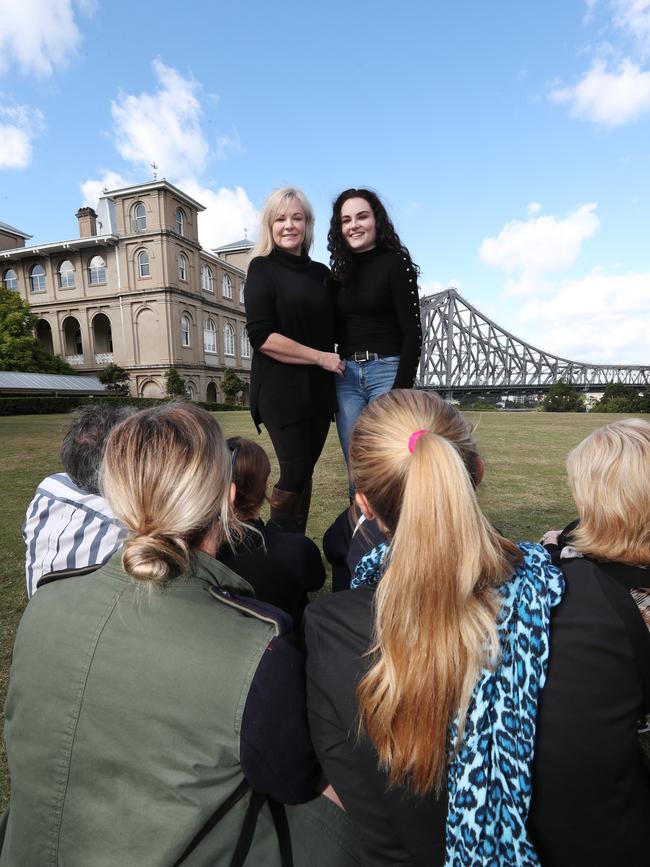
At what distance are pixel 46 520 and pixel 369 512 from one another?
1345 millimetres

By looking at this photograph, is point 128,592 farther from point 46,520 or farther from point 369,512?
point 46,520

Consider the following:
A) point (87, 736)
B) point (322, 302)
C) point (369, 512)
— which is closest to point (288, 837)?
point (87, 736)

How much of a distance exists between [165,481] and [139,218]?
129ft

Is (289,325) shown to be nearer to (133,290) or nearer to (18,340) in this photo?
(18,340)

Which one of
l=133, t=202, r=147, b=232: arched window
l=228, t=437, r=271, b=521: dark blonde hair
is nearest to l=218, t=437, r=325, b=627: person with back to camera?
l=228, t=437, r=271, b=521: dark blonde hair

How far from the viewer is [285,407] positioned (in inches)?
121

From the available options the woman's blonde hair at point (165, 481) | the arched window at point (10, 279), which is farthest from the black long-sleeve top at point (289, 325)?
the arched window at point (10, 279)

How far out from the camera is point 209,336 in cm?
4138

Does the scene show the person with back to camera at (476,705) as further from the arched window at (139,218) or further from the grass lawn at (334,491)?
the arched window at (139,218)

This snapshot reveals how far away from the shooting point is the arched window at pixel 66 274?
1503 inches

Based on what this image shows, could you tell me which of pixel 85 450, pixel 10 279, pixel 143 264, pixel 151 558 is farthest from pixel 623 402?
pixel 10 279

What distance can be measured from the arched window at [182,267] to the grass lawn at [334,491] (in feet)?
92.5

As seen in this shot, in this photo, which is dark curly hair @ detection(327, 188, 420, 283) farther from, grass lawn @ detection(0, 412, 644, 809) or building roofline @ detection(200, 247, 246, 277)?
building roofline @ detection(200, 247, 246, 277)

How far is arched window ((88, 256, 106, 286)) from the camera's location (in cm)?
3725
